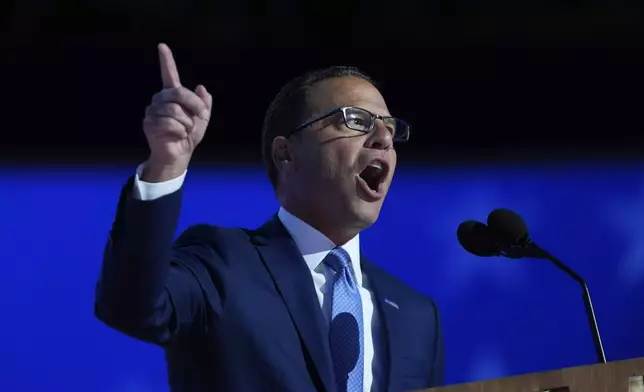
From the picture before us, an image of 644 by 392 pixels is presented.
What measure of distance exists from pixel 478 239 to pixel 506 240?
0.07m

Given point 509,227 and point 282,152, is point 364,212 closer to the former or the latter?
point 282,152

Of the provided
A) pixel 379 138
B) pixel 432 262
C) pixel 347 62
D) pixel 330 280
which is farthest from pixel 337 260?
pixel 347 62

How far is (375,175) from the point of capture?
7.76ft

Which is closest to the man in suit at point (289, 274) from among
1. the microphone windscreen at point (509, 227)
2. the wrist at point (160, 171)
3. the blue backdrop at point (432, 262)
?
the wrist at point (160, 171)

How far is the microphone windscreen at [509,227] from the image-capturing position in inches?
83.9

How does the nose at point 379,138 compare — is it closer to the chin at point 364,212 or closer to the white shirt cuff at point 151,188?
the chin at point 364,212

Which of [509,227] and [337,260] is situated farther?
[337,260]

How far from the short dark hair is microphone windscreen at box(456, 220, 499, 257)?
44cm

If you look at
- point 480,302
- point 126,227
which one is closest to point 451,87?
point 480,302

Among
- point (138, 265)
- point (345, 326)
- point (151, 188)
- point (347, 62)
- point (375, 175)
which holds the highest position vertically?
point (347, 62)

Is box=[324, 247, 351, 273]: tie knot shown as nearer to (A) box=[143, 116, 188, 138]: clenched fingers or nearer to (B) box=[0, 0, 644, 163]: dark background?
(B) box=[0, 0, 644, 163]: dark background

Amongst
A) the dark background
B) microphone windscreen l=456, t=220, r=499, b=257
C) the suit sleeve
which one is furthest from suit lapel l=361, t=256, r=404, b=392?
the suit sleeve

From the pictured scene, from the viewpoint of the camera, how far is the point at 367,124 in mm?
2330

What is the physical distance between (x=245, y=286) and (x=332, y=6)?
1158mm
